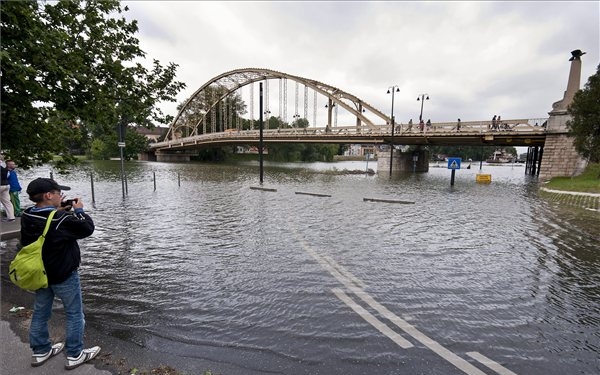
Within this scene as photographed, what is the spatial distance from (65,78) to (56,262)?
4528mm

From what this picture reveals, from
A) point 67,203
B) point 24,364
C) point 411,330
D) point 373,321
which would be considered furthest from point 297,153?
point 24,364

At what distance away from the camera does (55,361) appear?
312 cm

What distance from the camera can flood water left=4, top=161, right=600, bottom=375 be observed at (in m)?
3.56

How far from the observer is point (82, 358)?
A: 3160 millimetres

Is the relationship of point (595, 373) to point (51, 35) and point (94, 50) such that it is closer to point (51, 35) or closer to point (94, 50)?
point (51, 35)

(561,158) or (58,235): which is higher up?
(561,158)

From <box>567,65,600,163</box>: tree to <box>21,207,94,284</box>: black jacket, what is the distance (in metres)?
28.7

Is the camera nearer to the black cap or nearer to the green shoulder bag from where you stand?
the black cap

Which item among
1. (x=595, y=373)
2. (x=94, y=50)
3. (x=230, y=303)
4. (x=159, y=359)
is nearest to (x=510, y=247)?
(x=595, y=373)

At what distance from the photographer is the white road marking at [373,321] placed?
379 cm

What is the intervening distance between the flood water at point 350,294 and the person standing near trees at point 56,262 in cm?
70

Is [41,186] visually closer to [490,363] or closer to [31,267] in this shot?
[31,267]

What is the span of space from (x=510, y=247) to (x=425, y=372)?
617cm

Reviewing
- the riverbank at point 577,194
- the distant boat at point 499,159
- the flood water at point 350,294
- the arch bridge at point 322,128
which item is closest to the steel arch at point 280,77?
the arch bridge at point 322,128
